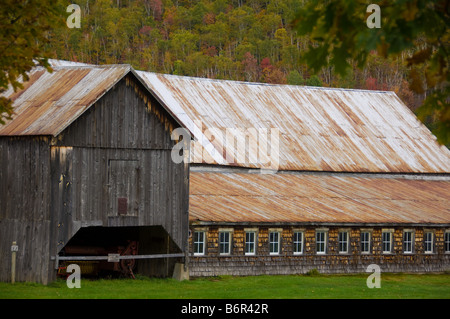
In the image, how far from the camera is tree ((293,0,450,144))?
12.0m

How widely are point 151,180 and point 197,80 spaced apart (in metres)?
19.5

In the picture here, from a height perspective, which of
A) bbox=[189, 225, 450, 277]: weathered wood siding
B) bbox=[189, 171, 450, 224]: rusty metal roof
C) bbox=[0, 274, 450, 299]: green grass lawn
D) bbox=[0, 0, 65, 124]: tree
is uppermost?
bbox=[0, 0, 65, 124]: tree

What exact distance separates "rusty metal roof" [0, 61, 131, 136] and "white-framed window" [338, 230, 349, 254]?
42.1ft

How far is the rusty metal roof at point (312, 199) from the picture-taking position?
35500 mm

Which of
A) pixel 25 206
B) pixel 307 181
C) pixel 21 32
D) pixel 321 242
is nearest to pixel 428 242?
pixel 321 242

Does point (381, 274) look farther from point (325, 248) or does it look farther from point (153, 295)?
Answer: point (153, 295)

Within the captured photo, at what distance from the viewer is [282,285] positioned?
30719 millimetres

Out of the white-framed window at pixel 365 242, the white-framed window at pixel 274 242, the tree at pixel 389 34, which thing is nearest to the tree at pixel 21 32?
the tree at pixel 389 34

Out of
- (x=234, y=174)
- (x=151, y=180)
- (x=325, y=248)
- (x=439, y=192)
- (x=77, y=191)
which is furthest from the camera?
(x=439, y=192)

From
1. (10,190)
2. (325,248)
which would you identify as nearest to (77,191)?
(10,190)

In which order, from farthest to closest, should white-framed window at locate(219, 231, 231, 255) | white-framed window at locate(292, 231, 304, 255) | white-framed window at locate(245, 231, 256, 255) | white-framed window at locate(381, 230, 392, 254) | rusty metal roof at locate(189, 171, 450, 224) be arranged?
white-framed window at locate(381, 230, 392, 254) → white-framed window at locate(292, 231, 304, 255) → rusty metal roof at locate(189, 171, 450, 224) → white-framed window at locate(245, 231, 256, 255) → white-framed window at locate(219, 231, 231, 255)

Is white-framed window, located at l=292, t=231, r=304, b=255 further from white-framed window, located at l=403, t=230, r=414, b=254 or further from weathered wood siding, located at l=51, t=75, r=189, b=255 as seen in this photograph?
weathered wood siding, located at l=51, t=75, r=189, b=255

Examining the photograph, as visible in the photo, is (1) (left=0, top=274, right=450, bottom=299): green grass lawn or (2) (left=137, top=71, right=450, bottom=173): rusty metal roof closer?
(1) (left=0, top=274, right=450, bottom=299): green grass lawn

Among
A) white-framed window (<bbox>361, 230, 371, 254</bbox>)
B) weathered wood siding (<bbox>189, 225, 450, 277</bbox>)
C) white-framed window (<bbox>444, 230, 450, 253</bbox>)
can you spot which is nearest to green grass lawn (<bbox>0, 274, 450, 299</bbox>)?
weathered wood siding (<bbox>189, 225, 450, 277</bbox>)
